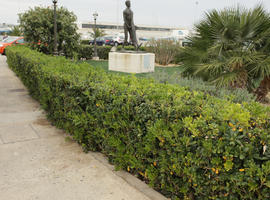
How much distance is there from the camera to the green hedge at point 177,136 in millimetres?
2119

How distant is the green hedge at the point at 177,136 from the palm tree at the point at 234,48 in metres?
2.89

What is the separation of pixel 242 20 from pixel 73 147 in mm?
4459

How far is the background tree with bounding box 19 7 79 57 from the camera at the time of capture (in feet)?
47.9

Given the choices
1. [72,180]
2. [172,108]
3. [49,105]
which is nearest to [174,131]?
[172,108]

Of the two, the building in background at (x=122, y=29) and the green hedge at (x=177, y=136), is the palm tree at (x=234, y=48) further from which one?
the building in background at (x=122, y=29)

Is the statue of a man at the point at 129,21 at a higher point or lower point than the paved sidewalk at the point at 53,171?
higher

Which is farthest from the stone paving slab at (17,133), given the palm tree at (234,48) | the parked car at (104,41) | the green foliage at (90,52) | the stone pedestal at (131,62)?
the parked car at (104,41)

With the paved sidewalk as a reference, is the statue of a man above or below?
above

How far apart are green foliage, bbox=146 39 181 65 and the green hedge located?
47.9ft

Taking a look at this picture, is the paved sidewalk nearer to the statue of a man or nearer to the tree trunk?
the tree trunk

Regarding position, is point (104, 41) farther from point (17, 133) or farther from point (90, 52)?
point (17, 133)

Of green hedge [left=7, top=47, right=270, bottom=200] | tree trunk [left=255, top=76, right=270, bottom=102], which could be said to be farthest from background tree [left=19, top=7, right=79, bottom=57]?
green hedge [left=7, top=47, right=270, bottom=200]

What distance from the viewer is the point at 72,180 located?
3.27 meters

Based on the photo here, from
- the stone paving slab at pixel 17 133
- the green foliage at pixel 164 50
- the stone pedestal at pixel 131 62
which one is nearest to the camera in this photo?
the stone paving slab at pixel 17 133
